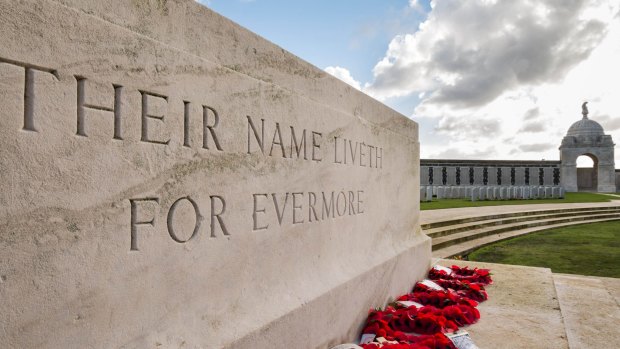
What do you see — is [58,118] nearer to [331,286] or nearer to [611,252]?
[331,286]

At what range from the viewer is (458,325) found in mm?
2992

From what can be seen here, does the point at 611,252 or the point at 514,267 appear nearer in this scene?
the point at 514,267

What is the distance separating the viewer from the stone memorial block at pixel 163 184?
3.87ft

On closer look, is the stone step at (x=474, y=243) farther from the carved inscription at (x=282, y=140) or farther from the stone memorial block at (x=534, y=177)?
the stone memorial block at (x=534, y=177)

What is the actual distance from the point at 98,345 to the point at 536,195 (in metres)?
25.8

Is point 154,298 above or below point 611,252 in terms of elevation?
above

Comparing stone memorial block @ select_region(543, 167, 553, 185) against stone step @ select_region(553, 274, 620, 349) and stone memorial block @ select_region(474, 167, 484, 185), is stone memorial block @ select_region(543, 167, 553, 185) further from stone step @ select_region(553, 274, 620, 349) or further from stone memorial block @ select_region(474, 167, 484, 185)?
stone step @ select_region(553, 274, 620, 349)

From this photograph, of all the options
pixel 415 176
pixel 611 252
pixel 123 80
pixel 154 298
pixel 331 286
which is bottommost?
pixel 611 252

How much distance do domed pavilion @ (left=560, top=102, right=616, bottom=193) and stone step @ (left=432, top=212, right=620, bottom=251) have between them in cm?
2885

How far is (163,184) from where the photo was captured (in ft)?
Answer: 5.13

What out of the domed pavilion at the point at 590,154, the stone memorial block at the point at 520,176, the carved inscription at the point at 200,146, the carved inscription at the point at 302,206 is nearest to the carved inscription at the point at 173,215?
the carved inscription at the point at 200,146

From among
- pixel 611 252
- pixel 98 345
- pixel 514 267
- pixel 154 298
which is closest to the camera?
pixel 98 345

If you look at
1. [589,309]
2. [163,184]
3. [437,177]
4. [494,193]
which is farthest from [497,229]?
[437,177]

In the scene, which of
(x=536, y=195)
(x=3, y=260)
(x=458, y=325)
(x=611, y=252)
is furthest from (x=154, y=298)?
(x=536, y=195)
